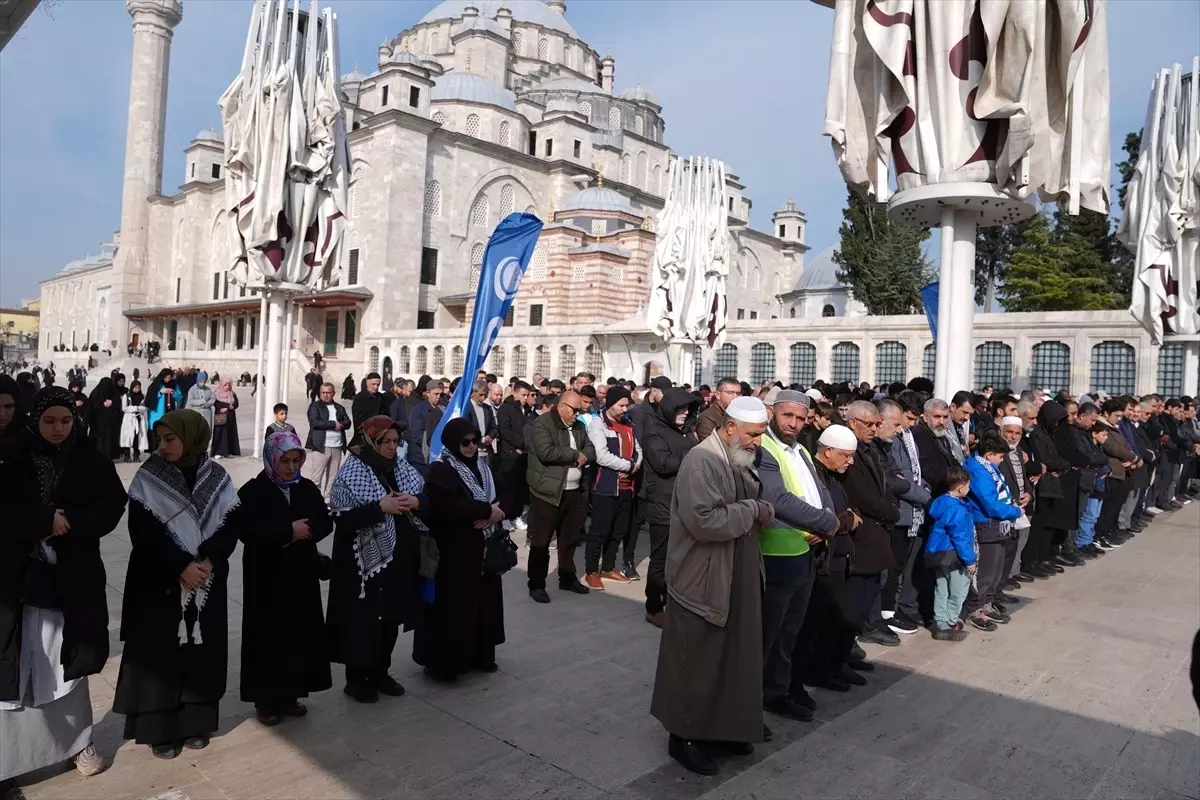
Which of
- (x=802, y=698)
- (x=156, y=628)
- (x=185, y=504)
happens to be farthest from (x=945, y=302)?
(x=156, y=628)

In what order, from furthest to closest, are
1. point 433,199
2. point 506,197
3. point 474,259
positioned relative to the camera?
point 506,197 → point 474,259 → point 433,199

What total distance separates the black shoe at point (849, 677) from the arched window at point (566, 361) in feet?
66.5

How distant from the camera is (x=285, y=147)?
10.5 m

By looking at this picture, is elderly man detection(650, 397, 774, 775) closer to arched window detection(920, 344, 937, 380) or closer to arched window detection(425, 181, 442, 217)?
arched window detection(920, 344, 937, 380)

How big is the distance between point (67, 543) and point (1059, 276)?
30244 millimetres

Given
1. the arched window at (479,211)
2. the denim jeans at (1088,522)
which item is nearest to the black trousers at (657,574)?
the denim jeans at (1088,522)

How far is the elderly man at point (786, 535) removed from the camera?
370 centimetres

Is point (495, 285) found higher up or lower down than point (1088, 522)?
higher up

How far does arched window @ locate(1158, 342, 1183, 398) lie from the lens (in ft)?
49.9

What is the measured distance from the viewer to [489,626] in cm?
453

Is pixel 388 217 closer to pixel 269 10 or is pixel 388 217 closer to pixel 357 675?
pixel 269 10

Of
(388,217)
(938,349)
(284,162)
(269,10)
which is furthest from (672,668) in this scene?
(388,217)

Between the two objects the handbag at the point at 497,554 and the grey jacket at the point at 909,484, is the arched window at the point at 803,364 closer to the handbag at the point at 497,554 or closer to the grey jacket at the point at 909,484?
the grey jacket at the point at 909,484

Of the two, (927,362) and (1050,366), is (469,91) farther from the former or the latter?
(1050,366)
